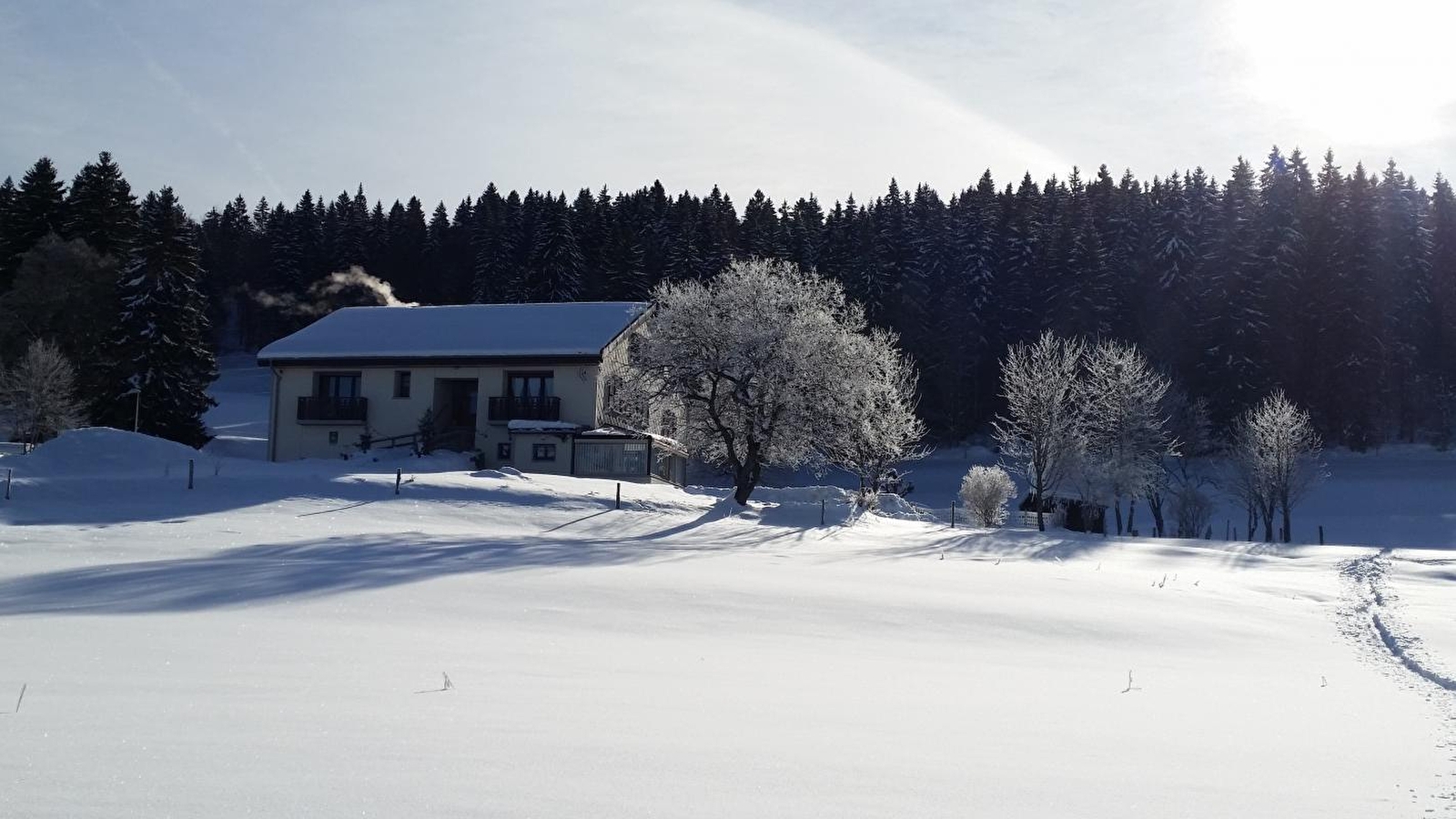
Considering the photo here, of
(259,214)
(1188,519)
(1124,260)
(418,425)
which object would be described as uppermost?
(259,214)

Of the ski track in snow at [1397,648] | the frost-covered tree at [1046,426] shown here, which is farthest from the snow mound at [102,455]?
the frost-covered tree at [1046,426]

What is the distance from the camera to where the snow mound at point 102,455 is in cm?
2950

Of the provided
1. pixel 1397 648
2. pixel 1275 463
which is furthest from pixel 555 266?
pixel 1397 648

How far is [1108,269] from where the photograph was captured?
76500mm

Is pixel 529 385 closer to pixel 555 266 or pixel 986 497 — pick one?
pixel 986 497

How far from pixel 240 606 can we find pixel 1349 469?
67.4 m

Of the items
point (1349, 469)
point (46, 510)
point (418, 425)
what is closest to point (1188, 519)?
point (1349, 469)

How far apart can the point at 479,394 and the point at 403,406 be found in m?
3.38

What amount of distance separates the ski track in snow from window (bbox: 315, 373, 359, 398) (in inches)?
1484

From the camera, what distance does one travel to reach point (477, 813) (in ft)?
16.8

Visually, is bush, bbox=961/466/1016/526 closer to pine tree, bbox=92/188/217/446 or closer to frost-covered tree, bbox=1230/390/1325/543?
frost-covered tree, bbox=1230/390/1325/543

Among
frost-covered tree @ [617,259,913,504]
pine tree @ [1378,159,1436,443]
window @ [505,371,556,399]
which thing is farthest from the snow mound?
pine tree @ [1378,159,1436,443]

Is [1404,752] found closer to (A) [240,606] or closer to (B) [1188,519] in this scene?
(A) [240,606]

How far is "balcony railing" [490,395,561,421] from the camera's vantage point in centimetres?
4366
